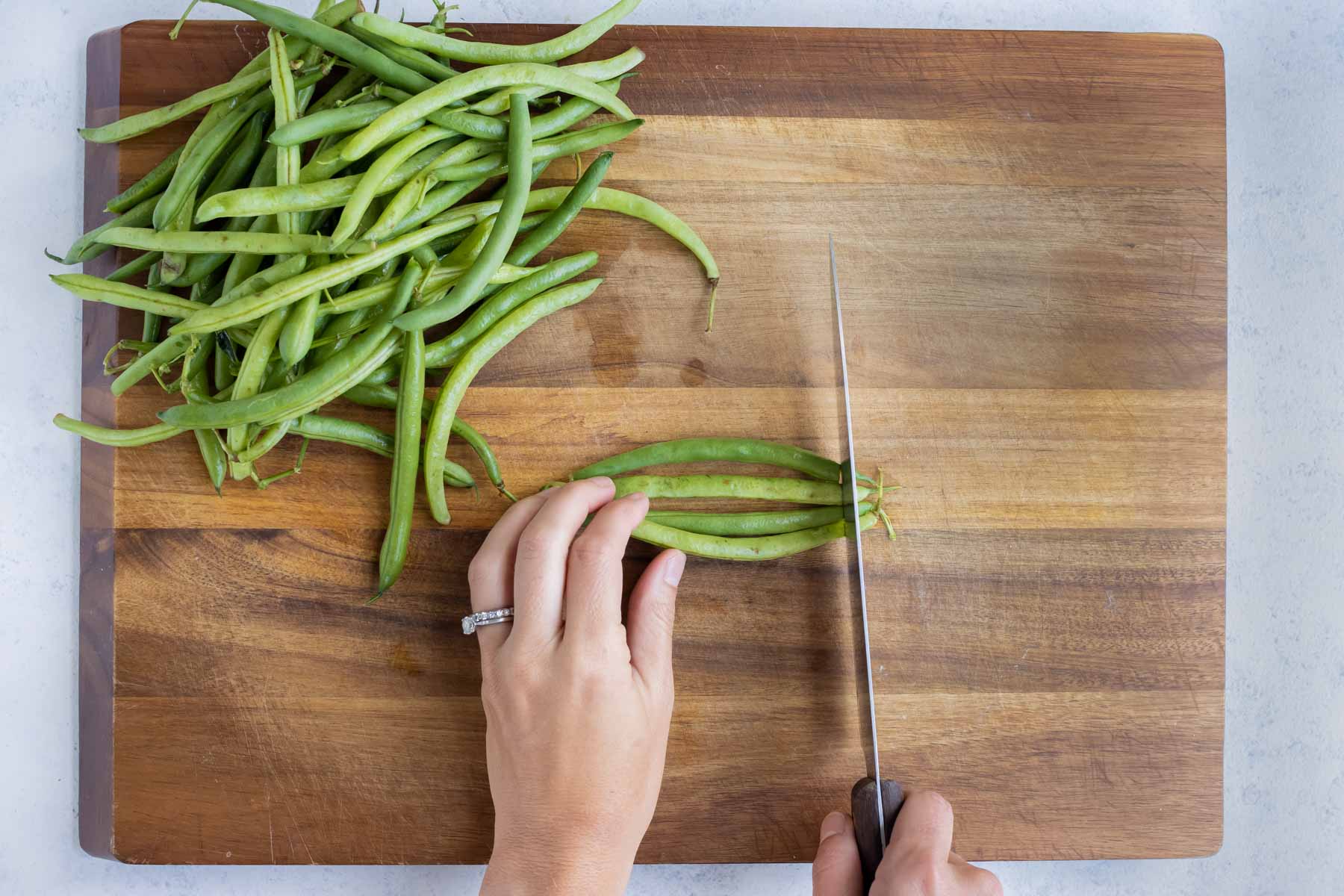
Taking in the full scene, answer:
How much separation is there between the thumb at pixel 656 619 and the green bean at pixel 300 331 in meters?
0.76

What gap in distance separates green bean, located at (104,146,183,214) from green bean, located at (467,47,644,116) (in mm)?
618

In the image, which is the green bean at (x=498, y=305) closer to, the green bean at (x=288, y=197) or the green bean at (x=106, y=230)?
the green bean at (x=288, y=197)

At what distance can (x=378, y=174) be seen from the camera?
1.60 m

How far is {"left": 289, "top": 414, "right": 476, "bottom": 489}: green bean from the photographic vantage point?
1698 mm

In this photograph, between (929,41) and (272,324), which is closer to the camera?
(272,324)

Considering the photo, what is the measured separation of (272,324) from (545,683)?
83 cm

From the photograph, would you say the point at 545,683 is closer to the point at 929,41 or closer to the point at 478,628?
the point at 478,628

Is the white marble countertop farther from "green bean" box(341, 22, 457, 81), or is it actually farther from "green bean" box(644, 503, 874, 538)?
"green bean" box(644, 503, 874, 538)

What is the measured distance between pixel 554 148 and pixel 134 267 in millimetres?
859

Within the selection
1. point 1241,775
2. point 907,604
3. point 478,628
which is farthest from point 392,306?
point 1241,775

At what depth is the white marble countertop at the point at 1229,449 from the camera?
1932mm

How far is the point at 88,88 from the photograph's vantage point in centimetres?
185

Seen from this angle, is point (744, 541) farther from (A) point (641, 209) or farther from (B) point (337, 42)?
(B) point (337, 42)

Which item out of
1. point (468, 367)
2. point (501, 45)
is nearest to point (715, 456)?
point (468, 367)
